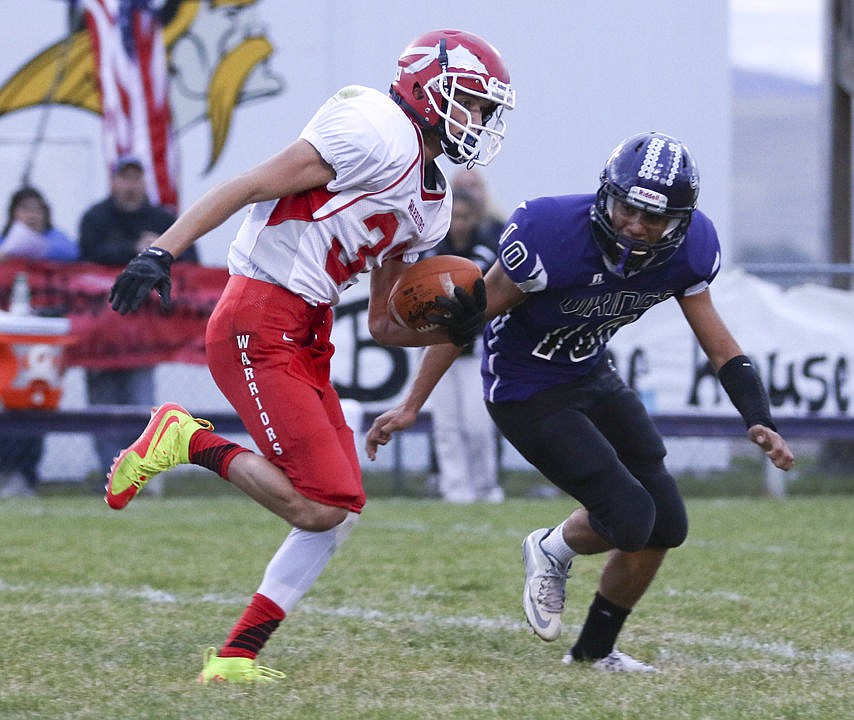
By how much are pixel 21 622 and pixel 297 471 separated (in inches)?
52.2

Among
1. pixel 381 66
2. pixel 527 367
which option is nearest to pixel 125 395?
pixel 381 66

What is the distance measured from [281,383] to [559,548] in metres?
1.02

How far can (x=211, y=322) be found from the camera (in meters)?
3.88

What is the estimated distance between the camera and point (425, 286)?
13.3ft

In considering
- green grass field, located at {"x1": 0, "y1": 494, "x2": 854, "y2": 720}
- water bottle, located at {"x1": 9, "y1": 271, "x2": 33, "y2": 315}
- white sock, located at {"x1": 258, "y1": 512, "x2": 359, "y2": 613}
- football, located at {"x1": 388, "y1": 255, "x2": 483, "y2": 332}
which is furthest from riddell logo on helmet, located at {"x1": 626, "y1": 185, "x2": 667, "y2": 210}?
water bottle, located at {"x1": 9, "y1": 271, "x2": 33, "y2": 315}

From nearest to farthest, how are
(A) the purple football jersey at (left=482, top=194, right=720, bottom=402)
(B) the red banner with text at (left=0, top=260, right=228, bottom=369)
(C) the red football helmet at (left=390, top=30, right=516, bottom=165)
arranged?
(C) the red football helmet at (left=390, top=30, right=516, bottom=165) < (A) the purple football jersey at (left=482, top=194, right=720, bottom=402) < (B) the red banner with text at (left=0, top=260, right=228, bottom=369)

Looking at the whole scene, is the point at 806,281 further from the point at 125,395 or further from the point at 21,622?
the point at 21,622

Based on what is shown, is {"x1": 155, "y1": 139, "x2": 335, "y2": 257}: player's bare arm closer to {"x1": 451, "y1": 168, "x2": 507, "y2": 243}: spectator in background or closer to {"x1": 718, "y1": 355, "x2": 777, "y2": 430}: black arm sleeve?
{"x1": 718, "y1": 355, "x2": 777, "y2": 430}: black arm sleeve

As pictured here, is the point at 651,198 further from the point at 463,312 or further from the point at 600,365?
the point at 600,365

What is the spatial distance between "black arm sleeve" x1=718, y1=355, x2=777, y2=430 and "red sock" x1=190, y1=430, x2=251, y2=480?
1.31m

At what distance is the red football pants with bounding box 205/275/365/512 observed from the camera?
375cm

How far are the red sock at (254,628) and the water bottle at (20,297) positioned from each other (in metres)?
5.05

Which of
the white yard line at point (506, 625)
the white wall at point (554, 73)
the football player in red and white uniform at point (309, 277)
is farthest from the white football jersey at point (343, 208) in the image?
the white wall at point (554, 73)

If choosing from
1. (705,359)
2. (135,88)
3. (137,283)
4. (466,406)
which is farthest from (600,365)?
(135,88)
